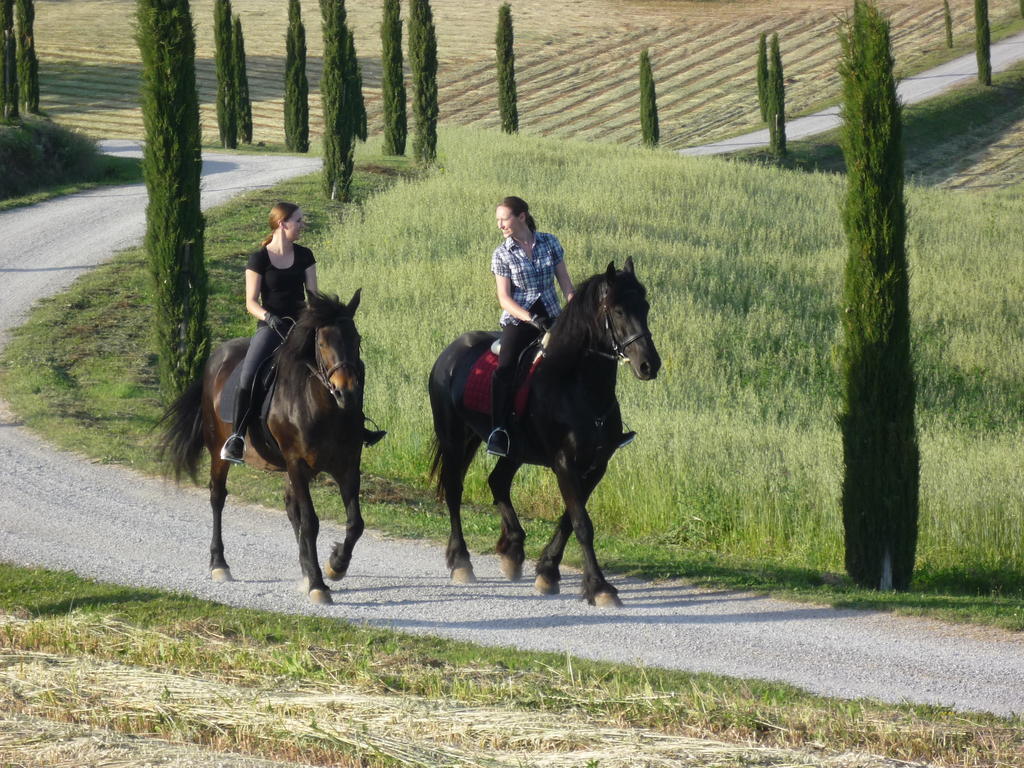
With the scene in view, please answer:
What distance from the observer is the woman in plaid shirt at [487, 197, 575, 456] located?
1000cm

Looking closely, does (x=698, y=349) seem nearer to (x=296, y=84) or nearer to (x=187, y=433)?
(x=187, y=433)

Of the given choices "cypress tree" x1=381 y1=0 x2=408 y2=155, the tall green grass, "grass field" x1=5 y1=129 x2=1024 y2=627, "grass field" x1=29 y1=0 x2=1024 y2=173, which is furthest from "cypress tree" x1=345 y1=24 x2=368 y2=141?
"grass field" x1=29 y1=0 x2=1024 y2=173

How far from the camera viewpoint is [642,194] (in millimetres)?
32562

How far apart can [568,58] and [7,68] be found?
45232mm

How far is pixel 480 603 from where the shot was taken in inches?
380

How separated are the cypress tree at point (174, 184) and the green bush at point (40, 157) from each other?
18.8m

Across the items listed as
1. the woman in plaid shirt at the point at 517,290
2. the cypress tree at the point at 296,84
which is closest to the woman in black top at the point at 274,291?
the woman in plaid shirt at the point at 517,290

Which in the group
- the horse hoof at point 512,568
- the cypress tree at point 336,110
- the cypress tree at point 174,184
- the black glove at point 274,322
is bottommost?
the horse hoof at point 512,568

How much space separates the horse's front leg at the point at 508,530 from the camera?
1032 centimetres

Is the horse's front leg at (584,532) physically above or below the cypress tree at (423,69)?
below

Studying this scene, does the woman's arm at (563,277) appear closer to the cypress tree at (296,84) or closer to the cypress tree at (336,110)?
the cypress tree at (336,110)

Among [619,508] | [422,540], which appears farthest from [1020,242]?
[422,540]

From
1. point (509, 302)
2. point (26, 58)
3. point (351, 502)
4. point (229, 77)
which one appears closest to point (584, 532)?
point (351, 502)

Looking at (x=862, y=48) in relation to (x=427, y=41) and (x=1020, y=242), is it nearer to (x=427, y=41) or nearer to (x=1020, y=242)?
(x=1020, y=242)
